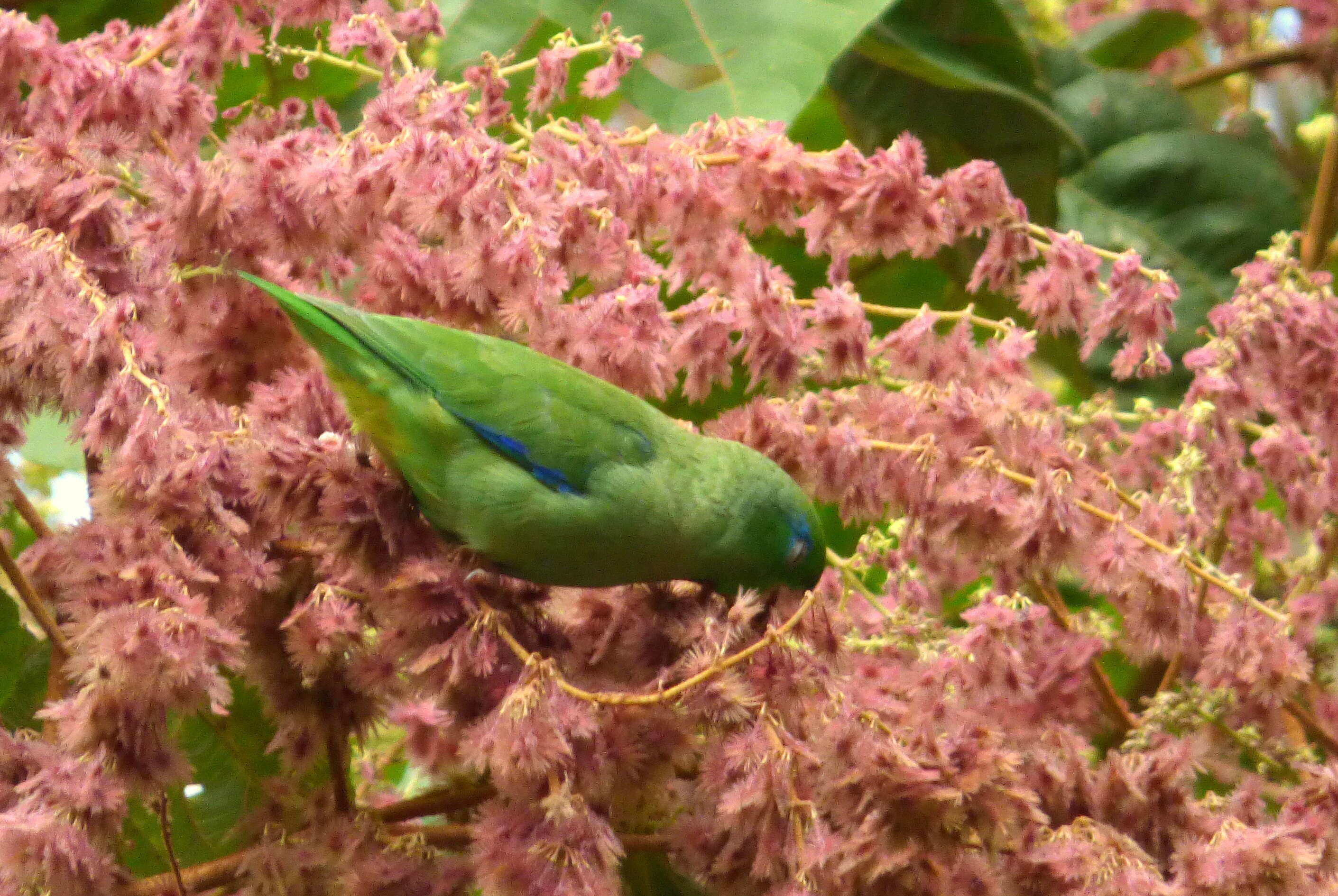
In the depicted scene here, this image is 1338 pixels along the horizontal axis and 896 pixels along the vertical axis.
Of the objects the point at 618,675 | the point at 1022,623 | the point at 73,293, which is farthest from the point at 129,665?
the point at 1022,623

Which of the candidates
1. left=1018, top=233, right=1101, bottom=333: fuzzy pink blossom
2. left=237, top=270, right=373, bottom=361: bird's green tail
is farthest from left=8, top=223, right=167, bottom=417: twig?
left=1018, top=233, right=1101, bottom=333: fuzzy pink blossom

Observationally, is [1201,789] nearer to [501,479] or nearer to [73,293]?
[501,479]

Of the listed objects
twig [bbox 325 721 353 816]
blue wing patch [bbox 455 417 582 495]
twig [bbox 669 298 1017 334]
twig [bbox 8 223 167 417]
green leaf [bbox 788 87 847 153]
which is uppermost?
twig [bbox 8 223 167 417]

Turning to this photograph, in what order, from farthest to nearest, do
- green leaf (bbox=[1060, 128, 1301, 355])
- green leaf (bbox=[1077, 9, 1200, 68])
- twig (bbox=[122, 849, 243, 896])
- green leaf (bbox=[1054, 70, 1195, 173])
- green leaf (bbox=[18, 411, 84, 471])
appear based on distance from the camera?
green leaf (bbox=[1077, 9, 1200, 68]) → green leaf (bbox=[1054, 70, 1195, 173]) → green leaf (bbox=[1060, 128, 1301, 355]) → green leaf (bbox=[18, 411, 84, 471]) → twig (bbox=[122, 849, 243, 896])

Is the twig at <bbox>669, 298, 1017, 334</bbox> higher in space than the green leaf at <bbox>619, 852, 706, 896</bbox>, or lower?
higher

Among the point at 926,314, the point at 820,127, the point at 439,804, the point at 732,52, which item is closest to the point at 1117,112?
the point at 820,127

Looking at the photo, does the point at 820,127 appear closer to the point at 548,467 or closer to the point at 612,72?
the point at 612,72

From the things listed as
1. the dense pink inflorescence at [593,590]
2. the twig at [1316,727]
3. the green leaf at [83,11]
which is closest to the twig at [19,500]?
the dense pink inflorescence at [593,590]

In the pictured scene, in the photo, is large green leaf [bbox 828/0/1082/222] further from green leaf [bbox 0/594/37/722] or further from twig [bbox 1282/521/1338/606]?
green leaf [bbox 0/594/37/722]
